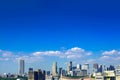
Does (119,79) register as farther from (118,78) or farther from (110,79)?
(110,79)

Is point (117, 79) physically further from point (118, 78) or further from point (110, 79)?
point (110, 79)

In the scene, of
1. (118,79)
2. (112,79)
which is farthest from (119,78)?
(112,79)

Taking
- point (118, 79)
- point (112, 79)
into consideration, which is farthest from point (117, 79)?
point (112, 79)

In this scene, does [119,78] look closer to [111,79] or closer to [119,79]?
[119,79]

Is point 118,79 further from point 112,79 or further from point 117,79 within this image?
point 112,79

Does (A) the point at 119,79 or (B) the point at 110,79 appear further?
(A) the point at 119,79

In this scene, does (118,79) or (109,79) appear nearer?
(109,79)

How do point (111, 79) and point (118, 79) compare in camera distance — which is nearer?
point (111, 79)
